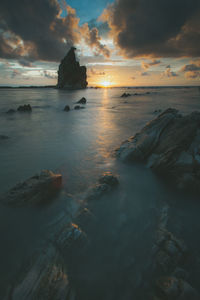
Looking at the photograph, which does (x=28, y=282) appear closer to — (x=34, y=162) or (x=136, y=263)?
(x=136, y=263)

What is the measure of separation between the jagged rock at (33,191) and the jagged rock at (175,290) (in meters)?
3.62

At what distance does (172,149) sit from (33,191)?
5718 mm

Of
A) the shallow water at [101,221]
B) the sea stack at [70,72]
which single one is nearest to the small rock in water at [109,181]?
the shallow water at [101,221]

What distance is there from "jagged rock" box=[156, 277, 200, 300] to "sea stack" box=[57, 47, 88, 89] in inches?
5364

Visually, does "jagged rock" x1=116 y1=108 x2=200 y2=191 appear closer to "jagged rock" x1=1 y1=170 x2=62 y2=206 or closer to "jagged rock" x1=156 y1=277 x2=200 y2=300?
"jagged rock" x1=156 y1=277 x2=200 y2=300

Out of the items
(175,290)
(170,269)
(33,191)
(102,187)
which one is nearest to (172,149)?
(102,187)

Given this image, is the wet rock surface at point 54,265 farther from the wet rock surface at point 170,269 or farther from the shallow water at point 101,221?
the wet rock surface at point 170,269

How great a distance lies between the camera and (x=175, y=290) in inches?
→ 95.4

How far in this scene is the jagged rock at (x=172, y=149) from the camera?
5.46m

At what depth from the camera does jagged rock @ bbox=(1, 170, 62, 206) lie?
4.38 meters

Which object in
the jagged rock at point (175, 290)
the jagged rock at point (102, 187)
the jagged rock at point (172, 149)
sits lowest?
the jagged rock at point (102, 187)

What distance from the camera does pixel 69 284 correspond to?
2.64 meters

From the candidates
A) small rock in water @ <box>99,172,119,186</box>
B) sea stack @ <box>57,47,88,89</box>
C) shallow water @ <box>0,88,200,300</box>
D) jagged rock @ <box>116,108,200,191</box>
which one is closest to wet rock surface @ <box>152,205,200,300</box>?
shallow water @ <box>0,88,200,300</box>

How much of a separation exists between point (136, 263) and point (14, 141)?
1045cm
